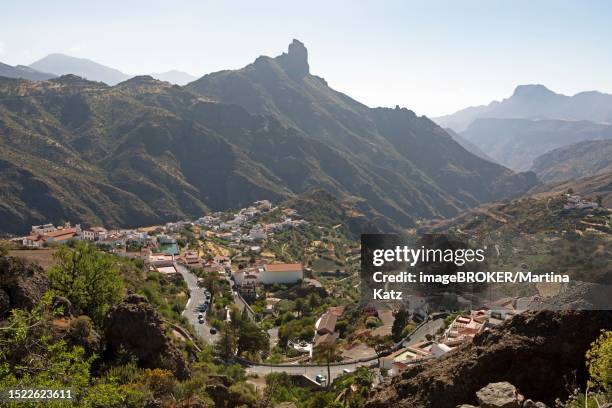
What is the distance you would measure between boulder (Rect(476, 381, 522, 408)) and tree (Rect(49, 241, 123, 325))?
12.0 meters

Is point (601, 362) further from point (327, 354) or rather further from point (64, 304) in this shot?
point (327, 354)

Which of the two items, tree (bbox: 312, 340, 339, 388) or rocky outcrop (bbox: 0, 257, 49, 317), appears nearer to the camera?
rocky outcrop (bbox: 0, 257, 49, 317)

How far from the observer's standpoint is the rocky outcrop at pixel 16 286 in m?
12.8

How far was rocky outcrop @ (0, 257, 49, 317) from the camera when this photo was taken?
12827mm

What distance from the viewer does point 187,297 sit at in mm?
38375

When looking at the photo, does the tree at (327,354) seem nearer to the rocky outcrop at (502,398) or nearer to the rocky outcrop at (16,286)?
the rocky outcrop at (16,286)

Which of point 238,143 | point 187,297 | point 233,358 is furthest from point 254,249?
point 238,143

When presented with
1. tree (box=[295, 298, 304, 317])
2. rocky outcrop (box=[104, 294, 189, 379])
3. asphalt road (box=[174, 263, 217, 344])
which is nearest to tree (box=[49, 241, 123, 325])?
rocky outcrop (box=[104, 294, 189, 379])

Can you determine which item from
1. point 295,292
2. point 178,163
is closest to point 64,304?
point 295,292

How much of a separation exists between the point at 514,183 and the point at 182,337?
→ 18406 cm

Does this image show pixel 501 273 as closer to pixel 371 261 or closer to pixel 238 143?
pixel 371 261

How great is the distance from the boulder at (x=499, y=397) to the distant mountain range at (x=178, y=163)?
82.9 meters

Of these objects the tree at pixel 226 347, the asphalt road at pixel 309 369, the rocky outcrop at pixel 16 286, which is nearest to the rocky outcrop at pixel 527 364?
the rocky outcrop at pixel 16 286

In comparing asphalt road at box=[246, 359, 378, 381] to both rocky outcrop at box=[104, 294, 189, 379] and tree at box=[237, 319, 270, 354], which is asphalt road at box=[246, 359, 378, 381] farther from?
rocky outcrop at box=[104, 294, 189, 379]
